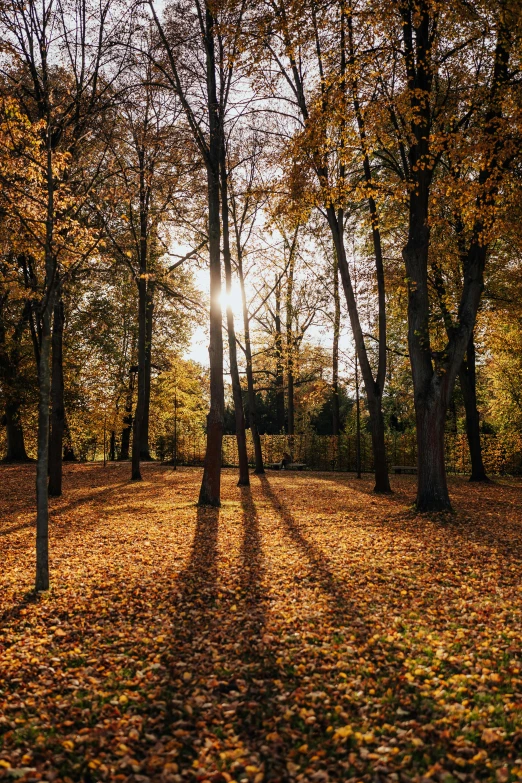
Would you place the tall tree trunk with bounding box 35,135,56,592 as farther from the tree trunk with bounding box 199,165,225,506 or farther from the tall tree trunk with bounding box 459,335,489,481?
the tall tree trunk with bounding box 459,335,489,481

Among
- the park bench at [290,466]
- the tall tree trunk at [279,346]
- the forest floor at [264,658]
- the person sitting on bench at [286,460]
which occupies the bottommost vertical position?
the forest floor at [264,658]

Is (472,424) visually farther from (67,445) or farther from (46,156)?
(67,445)

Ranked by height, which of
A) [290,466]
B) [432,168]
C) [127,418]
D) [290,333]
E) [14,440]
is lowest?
[290,466]

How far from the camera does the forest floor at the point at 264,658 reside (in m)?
3.19

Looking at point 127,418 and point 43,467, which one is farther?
point 127,418

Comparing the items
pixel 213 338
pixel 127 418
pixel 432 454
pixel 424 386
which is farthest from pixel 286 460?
pixel 424 386

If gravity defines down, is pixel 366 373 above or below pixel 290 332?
below

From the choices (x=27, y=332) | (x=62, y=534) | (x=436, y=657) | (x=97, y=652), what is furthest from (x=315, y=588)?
(x=27, y=332)

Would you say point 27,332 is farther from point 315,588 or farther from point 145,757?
point 145,757

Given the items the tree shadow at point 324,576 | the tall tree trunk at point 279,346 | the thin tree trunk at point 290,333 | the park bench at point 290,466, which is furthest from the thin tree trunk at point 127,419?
the tree shadow at point 324,576

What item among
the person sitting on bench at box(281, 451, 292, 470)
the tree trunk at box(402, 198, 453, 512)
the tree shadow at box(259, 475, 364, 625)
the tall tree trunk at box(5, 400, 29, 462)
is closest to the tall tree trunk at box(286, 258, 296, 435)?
the person sitting on bench at box(281, 451, 292, 470)

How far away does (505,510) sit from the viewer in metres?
11.3

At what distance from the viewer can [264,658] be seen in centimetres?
435

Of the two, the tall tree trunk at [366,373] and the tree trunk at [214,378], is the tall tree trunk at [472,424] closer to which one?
the tall tree trunk at [366,373]
